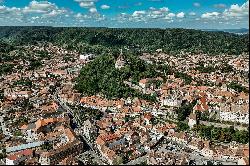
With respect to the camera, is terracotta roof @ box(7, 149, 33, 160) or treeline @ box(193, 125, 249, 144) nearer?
terracotta roof @ box(7, 149, 33, 160)

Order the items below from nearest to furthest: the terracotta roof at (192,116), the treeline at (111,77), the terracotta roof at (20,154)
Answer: the terracotta roof at (20,154), the terracotta roof at (192,116), the treeline at (111,77)

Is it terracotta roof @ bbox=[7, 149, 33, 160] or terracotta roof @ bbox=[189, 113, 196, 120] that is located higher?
terracotta roof @ bbox=[189, 113, 196, 120]

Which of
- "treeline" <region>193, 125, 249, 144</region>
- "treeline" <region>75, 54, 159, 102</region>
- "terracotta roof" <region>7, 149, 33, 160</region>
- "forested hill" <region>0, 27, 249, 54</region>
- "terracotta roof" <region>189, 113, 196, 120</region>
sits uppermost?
"forested hill" <region>0, 27, 249, 54</region>

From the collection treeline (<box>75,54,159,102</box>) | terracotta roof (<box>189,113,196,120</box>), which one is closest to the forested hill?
treeline (<box>75,54,159,102</box>)

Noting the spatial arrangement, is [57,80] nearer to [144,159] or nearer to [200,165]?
[144,159]

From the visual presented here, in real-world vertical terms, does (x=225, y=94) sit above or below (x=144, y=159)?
above

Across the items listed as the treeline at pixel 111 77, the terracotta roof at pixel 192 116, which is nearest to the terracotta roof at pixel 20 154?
the terracotta roof at pixel 192 116

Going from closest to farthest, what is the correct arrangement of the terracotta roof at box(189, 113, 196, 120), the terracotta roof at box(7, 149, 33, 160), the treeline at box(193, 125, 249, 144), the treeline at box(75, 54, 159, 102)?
the terracotta roof at box(7, 149, 33, 160) → the treeline at box(193, 125, 249, 144) → the terracotta roof at box(189, 113, 196, 120) → the treeline at box(75, 54, 159, 102)

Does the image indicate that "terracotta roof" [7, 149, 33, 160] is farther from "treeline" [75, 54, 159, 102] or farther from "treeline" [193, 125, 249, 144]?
"treeline" [75, 54, 159, 102]

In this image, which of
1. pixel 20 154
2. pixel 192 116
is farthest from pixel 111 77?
pixel 20 154

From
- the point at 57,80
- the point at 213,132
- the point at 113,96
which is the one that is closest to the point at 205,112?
the point at 213,132

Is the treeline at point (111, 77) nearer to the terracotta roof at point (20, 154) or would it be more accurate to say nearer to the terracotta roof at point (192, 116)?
the terracotta roof at point (192, 116)
